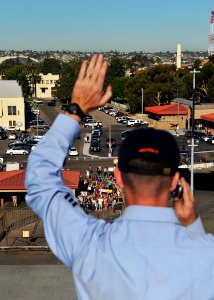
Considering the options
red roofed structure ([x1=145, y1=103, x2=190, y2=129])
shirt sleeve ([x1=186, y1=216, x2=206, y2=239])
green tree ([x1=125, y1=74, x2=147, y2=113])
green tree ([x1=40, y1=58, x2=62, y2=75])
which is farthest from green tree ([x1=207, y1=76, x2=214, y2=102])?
green tree ([x1=40, y1=58, x2=62, y2=75])

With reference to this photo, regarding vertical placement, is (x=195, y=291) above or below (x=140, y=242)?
below

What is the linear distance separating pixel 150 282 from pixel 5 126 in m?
53.8

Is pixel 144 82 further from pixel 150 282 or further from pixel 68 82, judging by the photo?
pixel 150 282

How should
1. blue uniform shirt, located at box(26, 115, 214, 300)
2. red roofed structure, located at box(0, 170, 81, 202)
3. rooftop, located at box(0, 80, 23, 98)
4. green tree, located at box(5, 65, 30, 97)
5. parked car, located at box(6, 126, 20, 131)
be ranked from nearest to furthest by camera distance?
blue uniform shirt, located at box(26, 115, 214, 300)
red roofed structure, located at box(0, 170, 81, 202)
parked car, located at box(6, 126, 20, 131)
rooftop, located at box(0, 80, 23, 98)
green tree, located at box(5, 65, 30, 97)

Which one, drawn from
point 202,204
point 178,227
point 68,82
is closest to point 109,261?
point 178,227

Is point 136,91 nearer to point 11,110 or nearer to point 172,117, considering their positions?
point 172,117

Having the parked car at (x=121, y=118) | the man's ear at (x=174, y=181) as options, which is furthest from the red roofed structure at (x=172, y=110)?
the man's ear at (x=174, y=181)

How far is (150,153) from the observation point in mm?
1776

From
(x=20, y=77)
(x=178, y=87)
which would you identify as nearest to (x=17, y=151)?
(x=178, y=87)

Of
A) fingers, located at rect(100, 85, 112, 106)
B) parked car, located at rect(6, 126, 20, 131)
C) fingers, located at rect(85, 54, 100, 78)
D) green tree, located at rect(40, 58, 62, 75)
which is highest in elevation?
green tree, located at rect(40, 58, 62, 75)

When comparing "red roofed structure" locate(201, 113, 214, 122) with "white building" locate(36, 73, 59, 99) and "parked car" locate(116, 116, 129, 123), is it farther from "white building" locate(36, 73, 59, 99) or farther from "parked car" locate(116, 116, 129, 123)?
"white building" locate(36, 73, 59, 99)

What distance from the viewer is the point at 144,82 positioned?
203 ft

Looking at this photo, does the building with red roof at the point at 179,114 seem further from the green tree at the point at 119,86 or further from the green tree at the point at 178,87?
the green tree at the point at 119,86

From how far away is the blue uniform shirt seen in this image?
1.69 m
